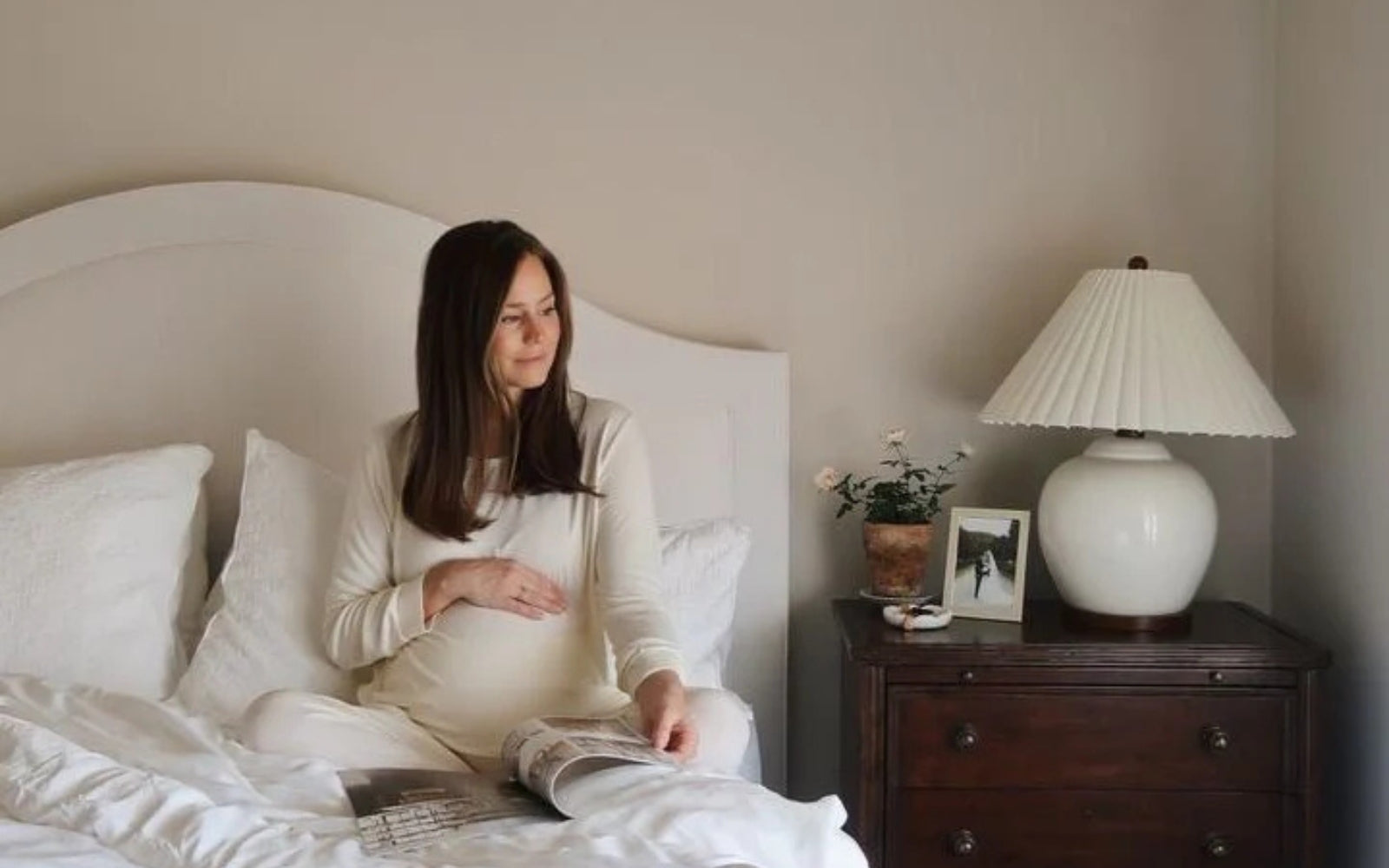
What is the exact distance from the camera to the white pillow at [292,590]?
91.7 inches

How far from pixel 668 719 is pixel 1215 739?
0.83 meters

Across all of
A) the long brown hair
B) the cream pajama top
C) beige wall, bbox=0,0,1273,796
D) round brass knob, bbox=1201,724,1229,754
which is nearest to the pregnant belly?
the cream pajama top

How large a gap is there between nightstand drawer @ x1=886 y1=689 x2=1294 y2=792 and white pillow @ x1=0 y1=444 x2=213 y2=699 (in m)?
1.08

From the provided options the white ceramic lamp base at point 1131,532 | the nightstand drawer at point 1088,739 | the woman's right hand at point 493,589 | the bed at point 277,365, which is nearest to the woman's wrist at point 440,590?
the woman's right hand at point 493,589

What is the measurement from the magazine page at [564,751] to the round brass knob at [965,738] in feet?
1.92

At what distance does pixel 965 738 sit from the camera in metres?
2.29

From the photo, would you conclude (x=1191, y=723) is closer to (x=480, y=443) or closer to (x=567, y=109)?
(x=480, y=443)

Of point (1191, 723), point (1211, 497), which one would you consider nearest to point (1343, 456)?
point (1211, 497)

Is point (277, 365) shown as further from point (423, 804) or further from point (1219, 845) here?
point (1219, 845)

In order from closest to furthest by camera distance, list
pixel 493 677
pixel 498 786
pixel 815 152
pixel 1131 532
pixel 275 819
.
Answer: pixel 275 819 < pixel 498 786 < pixel 493 677 < pixel 1131 532 < pixel 815 152

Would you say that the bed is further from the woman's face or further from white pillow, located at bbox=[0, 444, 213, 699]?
the woman's face

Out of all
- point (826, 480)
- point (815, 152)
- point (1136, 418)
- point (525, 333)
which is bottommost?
point (826, 480)

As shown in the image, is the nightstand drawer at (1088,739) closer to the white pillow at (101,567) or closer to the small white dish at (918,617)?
the small white dish at (918,617)

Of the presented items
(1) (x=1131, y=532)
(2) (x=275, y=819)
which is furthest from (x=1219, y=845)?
(2) (x=275, y=819)
